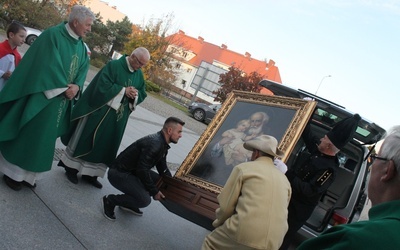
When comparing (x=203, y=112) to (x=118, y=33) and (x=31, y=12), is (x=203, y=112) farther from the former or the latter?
(x=118, y=33)

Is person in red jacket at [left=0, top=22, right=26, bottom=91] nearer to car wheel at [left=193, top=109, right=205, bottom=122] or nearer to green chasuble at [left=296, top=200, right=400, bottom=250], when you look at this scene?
green chasuble at [left=296, top=200, right=400, bottom=250]

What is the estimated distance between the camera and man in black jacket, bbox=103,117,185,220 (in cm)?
416

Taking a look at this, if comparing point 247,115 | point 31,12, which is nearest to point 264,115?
point 247,115

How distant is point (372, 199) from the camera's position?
1391mm

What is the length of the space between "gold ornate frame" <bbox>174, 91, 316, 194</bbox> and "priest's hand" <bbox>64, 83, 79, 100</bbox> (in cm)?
155

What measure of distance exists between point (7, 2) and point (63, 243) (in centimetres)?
2841

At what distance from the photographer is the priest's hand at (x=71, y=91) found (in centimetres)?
417

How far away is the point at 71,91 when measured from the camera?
4195 millimetres

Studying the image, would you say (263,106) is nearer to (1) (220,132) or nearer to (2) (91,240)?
(1) (220,132)

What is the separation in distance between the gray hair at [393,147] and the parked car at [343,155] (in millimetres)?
2957

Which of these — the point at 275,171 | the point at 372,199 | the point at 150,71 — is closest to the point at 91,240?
the point at 275,171

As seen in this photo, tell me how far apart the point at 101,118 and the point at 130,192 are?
3.97ft

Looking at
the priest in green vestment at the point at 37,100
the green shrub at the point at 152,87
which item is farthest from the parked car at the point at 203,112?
the priest in green vestment at the point at 37,100

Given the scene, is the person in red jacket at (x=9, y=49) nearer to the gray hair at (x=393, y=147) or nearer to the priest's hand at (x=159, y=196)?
the priest's hand at (x=159, y=196)
